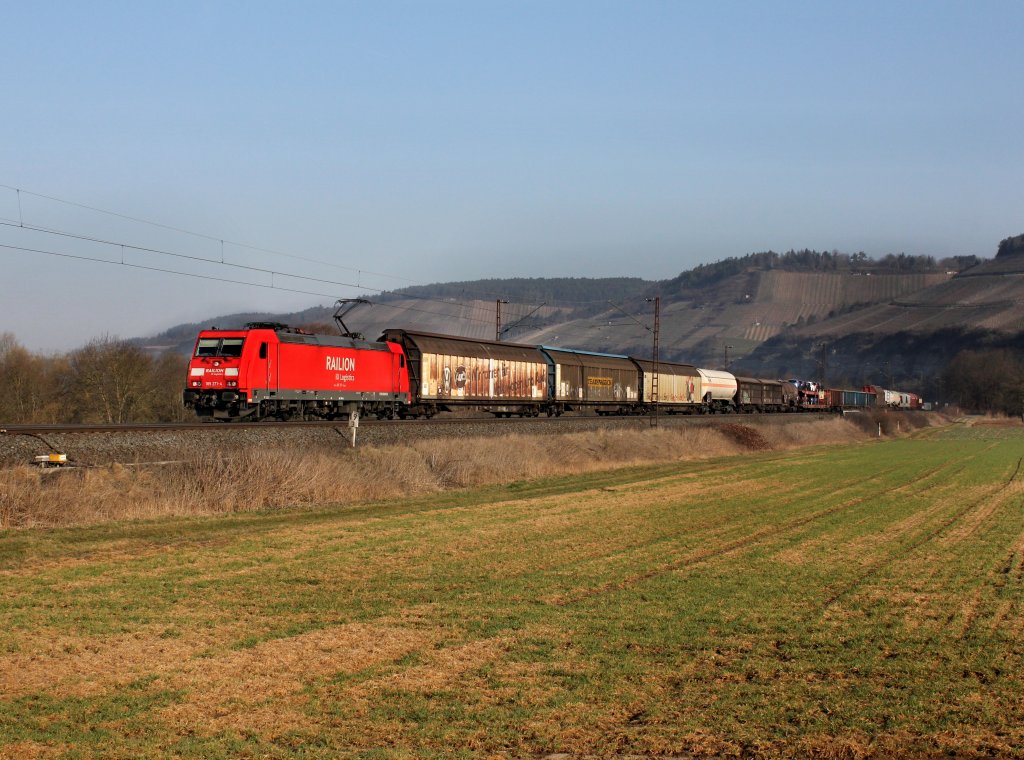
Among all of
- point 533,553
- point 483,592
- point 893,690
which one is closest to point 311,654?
point 483,592

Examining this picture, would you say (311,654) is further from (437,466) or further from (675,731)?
(437,466)

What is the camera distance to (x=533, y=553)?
16844mm

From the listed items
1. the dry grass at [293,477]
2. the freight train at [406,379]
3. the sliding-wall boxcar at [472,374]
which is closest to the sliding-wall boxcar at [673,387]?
the freight train at [406,379]

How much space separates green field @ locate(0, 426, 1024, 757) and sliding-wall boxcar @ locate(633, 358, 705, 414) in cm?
4750

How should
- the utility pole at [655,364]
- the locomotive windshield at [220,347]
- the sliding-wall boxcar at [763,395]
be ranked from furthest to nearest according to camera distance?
the sliding-wall boxcar at [763,395]
the utility pole at [655,364]
the locomotive windshield at [220,347]

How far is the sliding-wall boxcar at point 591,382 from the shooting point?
56.8 meters

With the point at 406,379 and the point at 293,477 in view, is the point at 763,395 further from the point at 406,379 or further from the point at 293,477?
the point at 293,477

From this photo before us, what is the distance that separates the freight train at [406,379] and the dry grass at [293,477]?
10.9 ft

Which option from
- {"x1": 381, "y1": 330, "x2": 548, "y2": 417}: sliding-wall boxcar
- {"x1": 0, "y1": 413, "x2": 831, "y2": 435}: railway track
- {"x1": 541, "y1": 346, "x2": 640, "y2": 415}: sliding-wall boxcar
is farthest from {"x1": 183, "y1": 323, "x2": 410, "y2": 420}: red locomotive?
{"x1": 541, "y1": 346, "x2": 640, "y2": 415}: sliding-wall boxcar

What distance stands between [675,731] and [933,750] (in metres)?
2.04

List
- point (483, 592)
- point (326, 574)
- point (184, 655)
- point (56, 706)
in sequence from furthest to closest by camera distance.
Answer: point (326, 574), point (483, 592), point (184, 655), point (56, 706)

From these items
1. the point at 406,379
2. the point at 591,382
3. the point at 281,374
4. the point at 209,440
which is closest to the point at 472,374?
the point at 406,379

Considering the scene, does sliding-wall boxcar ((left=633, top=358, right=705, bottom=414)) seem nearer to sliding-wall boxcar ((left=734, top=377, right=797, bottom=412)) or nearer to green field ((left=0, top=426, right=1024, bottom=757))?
sliding-wall boxcar ((left=734, top=377, right=797, bottom=412))

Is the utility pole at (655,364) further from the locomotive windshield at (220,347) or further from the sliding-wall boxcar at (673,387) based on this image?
the locomotive windshield at (220,347)
